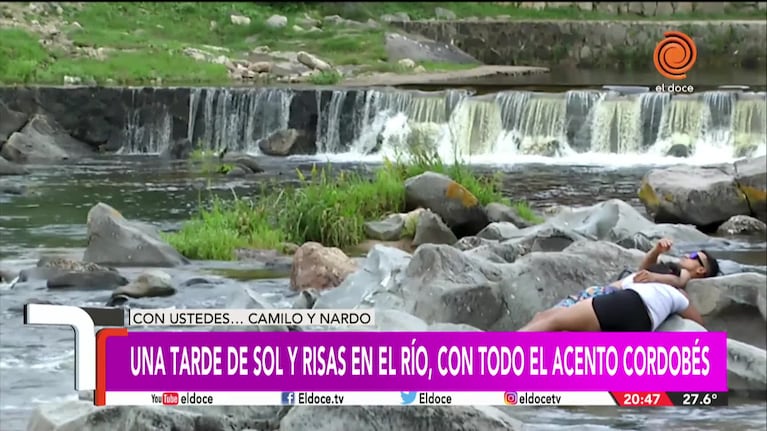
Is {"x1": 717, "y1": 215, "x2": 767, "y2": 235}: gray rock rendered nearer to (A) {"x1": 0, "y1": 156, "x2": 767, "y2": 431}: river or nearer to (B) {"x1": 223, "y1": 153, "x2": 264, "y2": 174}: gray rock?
(A) {"x1": 0, "y1": 156, "x2": 767, "y2": 431}: river

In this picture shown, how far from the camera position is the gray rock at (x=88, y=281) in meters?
7.30

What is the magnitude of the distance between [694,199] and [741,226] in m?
0.45

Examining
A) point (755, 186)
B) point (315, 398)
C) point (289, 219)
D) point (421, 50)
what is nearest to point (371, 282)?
point (289, 219)

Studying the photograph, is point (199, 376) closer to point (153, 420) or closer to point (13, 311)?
point (153, 420)

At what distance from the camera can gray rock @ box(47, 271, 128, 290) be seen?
7.30 m

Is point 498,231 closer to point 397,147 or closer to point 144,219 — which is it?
point 144,219

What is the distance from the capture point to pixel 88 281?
24.3 ft

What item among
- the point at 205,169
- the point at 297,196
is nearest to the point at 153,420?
the point at 297,196

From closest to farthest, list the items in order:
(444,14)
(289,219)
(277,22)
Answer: (289,219) → (277,22) → (444,14)

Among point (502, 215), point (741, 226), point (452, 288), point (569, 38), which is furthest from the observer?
point (569, 38)

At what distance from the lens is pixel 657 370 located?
2.42 metres

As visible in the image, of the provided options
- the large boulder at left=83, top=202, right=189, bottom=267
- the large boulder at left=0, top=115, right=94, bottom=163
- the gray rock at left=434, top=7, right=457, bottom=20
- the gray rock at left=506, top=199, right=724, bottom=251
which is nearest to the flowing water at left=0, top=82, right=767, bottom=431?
the large boulder at left=83, top=202, right=189, bottom=267

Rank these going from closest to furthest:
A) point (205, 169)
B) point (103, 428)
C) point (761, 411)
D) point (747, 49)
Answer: point (103, 428)
point (761, 411)
point (205, 169)
point (747, 49)

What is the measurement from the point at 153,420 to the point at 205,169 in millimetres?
10057
